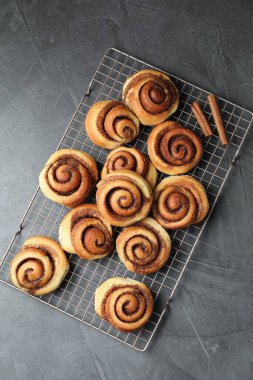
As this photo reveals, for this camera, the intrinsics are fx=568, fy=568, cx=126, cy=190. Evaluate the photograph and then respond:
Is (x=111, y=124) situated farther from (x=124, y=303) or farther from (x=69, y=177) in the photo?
(x=124, y=303)

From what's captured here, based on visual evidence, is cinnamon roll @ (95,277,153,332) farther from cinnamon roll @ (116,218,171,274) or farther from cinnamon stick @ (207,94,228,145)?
cinnamon stick @ (207,94,228,145)

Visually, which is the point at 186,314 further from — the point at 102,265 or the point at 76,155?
the point at 76,155

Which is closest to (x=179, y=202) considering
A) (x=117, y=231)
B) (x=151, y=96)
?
(x=117, y=231)

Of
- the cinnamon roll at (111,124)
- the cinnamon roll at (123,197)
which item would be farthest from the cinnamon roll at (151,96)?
the cinnamon roll at (123,197)

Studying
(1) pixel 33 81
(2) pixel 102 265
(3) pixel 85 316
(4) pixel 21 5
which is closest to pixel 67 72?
(1) pixel 33 81

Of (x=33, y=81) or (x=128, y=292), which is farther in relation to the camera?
(x=33, y=81)

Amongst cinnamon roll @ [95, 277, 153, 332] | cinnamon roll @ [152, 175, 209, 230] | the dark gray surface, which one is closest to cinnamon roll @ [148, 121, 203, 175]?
cinnamon roll @ [152, 175, 209, 230]

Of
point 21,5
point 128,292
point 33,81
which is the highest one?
point 21,5
